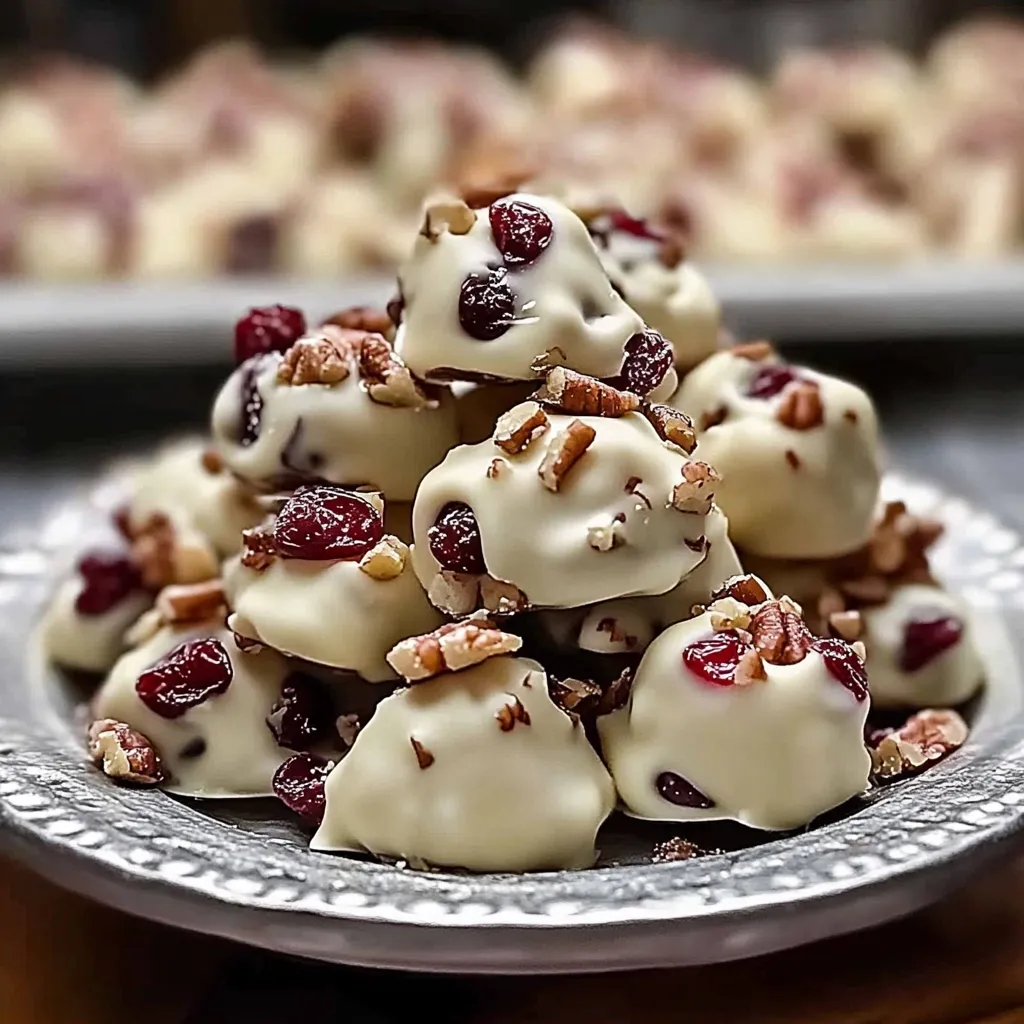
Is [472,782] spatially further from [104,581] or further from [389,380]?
Answer: [104,581]

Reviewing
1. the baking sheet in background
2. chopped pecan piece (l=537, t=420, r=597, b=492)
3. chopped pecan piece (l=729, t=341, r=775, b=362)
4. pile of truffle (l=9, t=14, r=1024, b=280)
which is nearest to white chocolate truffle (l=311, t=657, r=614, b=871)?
chopped pecan piece (l=537, t=420, r=597, b=492)

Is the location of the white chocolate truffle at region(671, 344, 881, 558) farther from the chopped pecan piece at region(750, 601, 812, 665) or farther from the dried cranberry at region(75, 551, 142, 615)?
the dried cranberry at region(75, 551, 142, 615)

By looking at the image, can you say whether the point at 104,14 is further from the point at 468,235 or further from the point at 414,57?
the point at 468,235

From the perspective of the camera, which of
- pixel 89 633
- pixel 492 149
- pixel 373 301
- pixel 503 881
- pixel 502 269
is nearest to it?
pixel 503 881

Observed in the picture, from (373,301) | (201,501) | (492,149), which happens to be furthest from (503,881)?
(492,149)

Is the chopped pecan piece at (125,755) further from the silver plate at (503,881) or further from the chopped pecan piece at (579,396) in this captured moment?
the chopped pecan piece at (579,396)

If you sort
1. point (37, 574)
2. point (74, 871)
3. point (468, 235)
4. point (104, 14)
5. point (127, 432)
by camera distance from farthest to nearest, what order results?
point (104, 14)
point (127, 432)
point (37, 574)
point (468, 235)
point (74, 871)

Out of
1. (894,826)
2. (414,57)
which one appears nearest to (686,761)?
(894,826)
